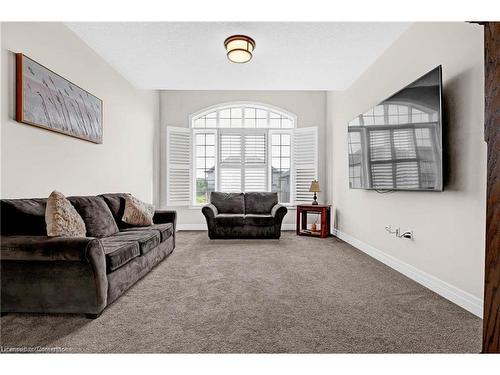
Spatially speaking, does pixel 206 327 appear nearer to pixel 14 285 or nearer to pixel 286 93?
pixel 14 285

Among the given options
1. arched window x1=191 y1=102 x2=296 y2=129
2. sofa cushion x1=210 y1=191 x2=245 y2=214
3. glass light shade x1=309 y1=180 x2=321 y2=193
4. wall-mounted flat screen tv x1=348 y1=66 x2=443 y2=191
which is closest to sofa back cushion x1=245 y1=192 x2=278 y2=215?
sofa cushion x1=210 y1=191 x2=245 y2=214

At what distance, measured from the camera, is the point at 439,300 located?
7.61ft

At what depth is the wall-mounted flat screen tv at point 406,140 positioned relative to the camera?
2352 mm

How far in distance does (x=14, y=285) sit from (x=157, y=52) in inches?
117

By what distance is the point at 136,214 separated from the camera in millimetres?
3555

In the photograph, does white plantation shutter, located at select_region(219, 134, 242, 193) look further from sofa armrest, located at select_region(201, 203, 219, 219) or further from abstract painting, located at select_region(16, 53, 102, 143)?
abstract painting, located at select_region(16, 53, 102, 143)

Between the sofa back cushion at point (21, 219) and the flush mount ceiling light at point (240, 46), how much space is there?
2.54 m

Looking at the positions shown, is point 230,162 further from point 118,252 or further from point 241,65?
point 118,252

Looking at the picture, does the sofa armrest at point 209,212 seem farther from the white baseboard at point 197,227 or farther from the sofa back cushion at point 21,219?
the sofa back cushion at point 21,219

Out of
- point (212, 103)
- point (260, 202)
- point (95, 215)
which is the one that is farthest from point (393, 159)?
point (212, 103)

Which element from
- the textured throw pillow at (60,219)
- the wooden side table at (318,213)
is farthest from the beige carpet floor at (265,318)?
the wooden side table at (318,213)

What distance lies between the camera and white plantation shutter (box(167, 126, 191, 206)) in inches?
234

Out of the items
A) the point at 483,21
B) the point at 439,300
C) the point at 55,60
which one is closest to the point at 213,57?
the point at 55,60

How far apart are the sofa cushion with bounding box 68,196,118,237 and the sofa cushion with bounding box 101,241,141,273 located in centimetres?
17
